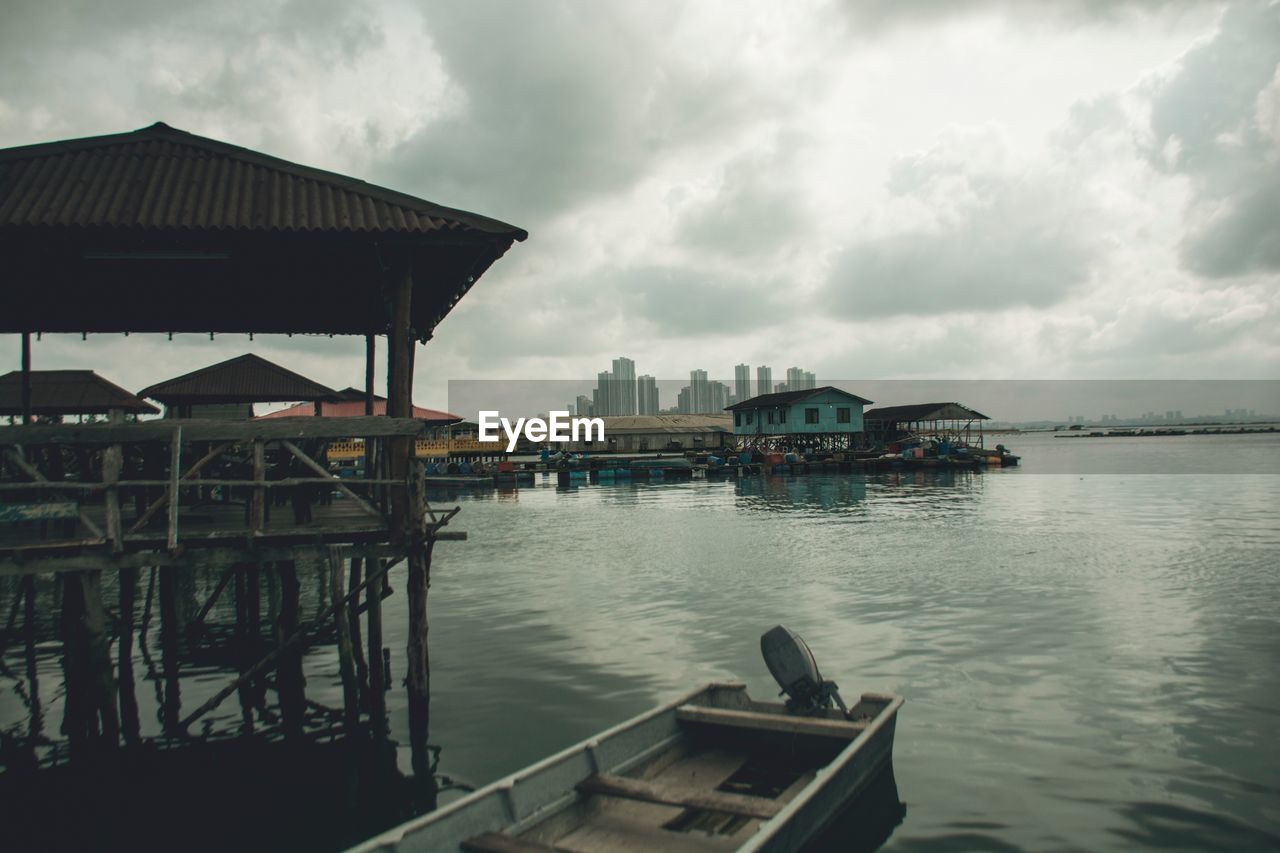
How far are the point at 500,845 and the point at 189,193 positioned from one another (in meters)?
8.91

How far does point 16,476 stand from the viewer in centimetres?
1454

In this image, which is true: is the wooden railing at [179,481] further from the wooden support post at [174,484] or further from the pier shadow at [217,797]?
the pier shadow at [217,797]

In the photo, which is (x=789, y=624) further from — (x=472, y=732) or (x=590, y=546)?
(x=590, y=546)

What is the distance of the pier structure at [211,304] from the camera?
9562 mm

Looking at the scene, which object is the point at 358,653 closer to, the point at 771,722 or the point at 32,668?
the point at 32,668

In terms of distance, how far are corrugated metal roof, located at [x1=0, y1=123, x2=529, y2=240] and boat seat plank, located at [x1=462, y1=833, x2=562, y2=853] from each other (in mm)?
6824

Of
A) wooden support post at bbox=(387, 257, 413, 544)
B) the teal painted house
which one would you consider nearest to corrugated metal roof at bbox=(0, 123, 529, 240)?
wooden support post at bbox=(387, 257, 413, 544)

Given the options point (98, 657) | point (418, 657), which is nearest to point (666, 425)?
point (418, 657)

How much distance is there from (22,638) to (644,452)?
79.6 metres

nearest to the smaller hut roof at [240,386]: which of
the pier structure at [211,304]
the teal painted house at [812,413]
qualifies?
the pier structure at [211,304]

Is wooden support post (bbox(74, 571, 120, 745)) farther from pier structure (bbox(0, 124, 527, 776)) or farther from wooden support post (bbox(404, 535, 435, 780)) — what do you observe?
wooden support post (bbox(404, 535, 435, 780))

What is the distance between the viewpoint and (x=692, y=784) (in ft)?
27.7

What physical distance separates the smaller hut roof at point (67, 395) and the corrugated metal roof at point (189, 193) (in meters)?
16.6

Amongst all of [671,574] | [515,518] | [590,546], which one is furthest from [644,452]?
[671,574]
